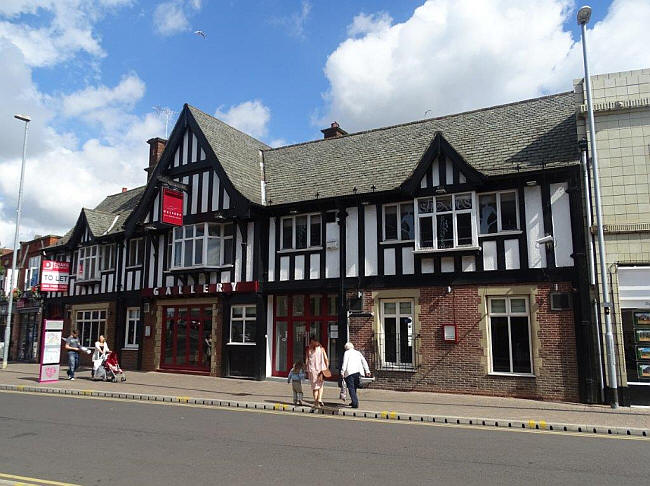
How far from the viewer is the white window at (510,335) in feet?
46.8

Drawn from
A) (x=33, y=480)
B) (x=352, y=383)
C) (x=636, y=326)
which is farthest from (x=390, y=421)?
(x=636, y=326)

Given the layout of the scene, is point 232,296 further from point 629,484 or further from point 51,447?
point 629,484

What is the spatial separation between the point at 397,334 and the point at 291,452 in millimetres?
8743

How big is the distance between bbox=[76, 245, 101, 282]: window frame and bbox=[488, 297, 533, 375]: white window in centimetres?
1758

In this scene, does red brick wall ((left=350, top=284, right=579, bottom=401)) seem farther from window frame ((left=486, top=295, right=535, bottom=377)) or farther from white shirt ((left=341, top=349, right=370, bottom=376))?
white shirt ((left=341, top=349, right=370, bottom=376))

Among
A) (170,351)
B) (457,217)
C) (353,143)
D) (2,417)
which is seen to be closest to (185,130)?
(353,143)

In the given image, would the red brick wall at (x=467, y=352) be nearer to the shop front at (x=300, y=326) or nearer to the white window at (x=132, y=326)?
the shop front at (x=300, y=326)

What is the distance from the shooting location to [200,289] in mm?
19156

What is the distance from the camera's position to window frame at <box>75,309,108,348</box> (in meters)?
23.3

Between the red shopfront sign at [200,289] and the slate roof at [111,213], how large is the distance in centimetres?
418

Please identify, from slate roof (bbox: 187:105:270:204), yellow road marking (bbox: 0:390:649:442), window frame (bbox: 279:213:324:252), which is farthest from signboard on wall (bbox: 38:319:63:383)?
window frame (bbox: 279:213:324:252)

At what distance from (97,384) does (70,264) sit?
11242mm

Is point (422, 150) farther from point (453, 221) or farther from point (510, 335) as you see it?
point (510, 335)

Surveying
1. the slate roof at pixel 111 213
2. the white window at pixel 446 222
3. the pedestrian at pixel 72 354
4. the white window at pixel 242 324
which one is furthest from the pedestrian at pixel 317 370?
the slate roof at pixel 111 213
